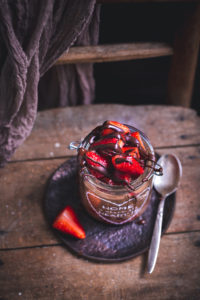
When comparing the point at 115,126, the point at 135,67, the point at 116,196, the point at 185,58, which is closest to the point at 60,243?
the point at 116,196

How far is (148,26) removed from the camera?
4.54 ft

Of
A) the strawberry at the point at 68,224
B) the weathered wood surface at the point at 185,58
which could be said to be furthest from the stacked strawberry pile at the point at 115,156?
the weathered wood surface at the point at 185,58

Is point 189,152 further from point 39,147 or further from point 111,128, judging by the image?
point 39,147

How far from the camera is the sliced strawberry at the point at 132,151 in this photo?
1.89 feet

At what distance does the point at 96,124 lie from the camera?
0.87m

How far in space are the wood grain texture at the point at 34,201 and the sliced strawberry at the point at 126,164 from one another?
223 mm

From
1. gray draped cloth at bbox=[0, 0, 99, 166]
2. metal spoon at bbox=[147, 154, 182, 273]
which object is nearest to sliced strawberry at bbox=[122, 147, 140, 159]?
metal spoon at bbox=[147, 154, 182, 273]

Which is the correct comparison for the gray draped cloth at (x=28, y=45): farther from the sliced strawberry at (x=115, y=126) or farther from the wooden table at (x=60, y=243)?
the sliced strawberry at (x=115, y=126)

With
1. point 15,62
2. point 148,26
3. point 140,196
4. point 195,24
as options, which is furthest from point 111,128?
point 148,26

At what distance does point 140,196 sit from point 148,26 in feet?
3.37

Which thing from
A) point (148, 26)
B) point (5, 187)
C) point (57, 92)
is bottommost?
point (5, 187)

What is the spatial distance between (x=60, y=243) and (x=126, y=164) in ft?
0.89

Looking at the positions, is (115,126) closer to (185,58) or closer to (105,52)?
(105,52)

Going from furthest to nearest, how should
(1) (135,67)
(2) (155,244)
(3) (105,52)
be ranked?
(1) (135,67) < (3) (105,52) < (2) (155,244)
